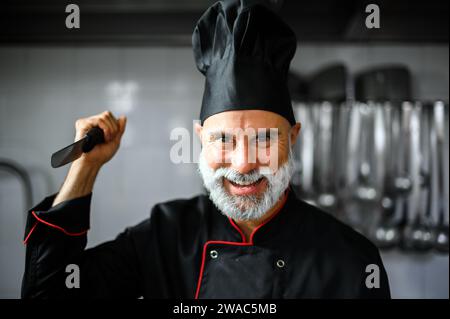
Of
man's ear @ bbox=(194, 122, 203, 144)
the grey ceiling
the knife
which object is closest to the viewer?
the knife

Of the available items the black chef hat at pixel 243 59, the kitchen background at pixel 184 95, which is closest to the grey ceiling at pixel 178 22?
the kitchen background at pixel 184 95

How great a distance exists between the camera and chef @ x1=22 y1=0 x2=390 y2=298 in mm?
526

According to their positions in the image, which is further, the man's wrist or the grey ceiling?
the grey ceiling

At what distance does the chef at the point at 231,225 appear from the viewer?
1.73 feet

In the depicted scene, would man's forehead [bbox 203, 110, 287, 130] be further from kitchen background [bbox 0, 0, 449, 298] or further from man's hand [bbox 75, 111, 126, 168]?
→ kitchen background [bbox 0, 0, 449, 298]

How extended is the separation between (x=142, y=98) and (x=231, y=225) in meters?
0.71

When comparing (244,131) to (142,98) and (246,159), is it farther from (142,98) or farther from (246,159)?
(142,98)

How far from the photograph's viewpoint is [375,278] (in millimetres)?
620

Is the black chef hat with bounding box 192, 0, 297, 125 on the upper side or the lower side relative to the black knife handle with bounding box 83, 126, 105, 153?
upper

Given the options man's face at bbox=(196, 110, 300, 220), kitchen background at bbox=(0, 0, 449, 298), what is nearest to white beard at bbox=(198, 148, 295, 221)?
man's face at bbox=(196, 110, 300, 220)

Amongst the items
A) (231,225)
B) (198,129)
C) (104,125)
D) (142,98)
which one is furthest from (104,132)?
(142,98)

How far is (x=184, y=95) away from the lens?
1229mm

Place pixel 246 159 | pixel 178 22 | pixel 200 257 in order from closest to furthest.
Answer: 1. pixel 246 159
2. pixel 200 257
3. pixel 178 22

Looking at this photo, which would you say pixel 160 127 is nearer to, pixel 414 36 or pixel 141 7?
pixel 141 7
